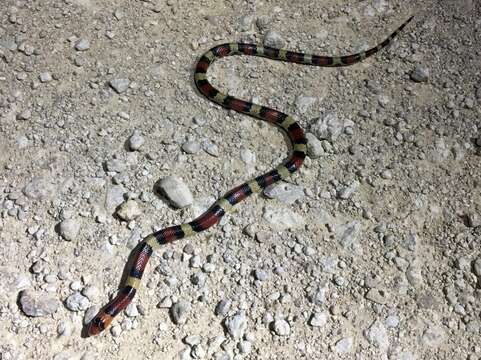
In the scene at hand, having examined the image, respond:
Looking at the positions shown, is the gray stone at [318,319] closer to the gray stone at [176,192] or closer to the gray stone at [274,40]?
the gray stone at [176,192]

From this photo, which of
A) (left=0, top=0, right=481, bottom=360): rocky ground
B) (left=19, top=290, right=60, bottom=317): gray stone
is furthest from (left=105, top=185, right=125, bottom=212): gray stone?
(left=19, top=290, right=60, bottom=317): gray stone

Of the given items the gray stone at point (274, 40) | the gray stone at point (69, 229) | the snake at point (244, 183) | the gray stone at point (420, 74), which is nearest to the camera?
the snake at point (244, 183)

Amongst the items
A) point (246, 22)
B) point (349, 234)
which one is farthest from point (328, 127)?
point (246, 22)

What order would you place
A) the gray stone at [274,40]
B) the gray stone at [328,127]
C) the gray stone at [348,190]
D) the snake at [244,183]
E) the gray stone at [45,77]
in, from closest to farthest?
the snake at [244,183] < the gray stone at [348,190] < the gray stone at [328,127] < the gray stone at [45,77] < the gray stone at [274,40]

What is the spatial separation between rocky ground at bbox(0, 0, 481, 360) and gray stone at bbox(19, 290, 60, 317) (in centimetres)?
2

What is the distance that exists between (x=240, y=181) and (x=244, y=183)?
9cm

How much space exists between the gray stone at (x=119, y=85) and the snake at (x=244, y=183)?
0.82 meters

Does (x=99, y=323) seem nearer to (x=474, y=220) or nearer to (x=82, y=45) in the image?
(x=82, y=45)

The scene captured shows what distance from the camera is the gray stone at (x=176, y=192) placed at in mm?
4883

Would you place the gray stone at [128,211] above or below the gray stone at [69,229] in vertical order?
above

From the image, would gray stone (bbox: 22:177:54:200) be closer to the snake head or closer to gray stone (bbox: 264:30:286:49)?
the snake head

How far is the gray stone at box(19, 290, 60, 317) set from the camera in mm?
4246

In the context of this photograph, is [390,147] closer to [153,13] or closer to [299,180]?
[299,180]

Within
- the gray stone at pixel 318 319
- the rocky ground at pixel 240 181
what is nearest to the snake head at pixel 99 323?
the rocky ground at pixel 240 181
